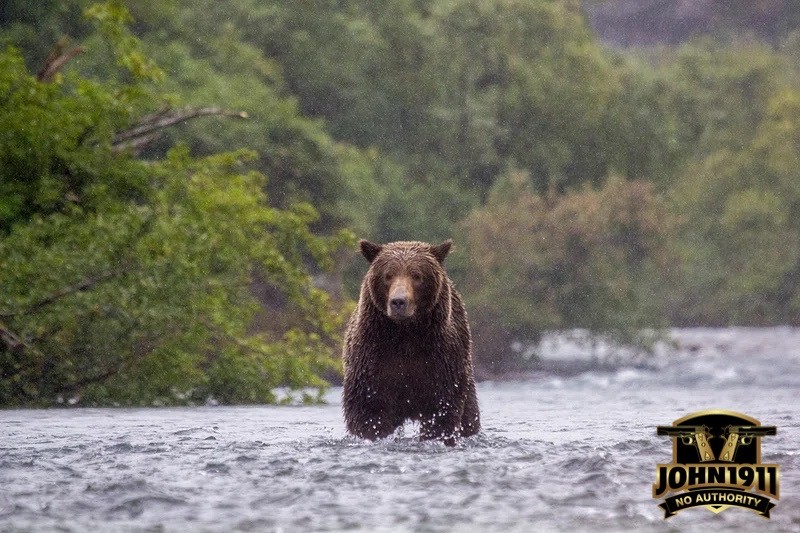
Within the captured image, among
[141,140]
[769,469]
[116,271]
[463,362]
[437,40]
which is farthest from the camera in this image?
[437,40]

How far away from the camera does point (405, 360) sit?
33.0ft

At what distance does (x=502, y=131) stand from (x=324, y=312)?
939 inches

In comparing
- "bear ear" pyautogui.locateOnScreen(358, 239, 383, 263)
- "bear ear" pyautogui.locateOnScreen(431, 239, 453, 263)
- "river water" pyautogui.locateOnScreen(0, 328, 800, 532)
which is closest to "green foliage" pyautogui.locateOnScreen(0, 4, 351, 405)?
"river water" pyautogui.locateOnScreen(0, 328, 800, 532)

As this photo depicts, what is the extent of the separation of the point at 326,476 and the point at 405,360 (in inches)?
51.6

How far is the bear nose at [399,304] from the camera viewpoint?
9.68 metres

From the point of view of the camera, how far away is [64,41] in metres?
16.4

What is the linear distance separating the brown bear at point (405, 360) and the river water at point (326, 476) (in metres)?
0.18

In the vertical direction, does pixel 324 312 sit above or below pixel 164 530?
above

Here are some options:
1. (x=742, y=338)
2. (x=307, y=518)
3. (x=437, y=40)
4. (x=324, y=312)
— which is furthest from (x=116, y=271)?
(x=742, y=338)

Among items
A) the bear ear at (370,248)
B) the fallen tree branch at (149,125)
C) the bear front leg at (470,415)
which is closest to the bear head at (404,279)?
the bear ear at (370,248)

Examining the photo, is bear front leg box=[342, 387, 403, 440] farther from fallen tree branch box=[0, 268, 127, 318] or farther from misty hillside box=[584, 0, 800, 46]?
misty hillside box=[584, 0, 800, 46]

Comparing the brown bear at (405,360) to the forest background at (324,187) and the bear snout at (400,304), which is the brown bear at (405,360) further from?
the forest background at (324,187)

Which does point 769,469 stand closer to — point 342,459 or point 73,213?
point 342,459

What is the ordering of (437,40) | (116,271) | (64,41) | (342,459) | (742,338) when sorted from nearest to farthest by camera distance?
1. (342,459)
2. (116,271)
3. (64,41)
4. (437,40)
5. (742,338)
